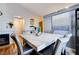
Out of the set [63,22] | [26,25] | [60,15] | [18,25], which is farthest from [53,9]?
[18,25]

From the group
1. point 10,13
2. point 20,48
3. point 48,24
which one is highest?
point 10,13

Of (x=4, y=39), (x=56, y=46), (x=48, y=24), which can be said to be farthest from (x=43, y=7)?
(x=4, y=39)

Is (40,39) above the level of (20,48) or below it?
above

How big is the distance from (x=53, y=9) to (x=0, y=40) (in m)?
1.02

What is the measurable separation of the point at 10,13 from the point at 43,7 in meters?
0.55

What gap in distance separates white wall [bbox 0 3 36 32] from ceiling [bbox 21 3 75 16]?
0.27 ft

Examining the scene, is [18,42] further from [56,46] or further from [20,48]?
[56,46]

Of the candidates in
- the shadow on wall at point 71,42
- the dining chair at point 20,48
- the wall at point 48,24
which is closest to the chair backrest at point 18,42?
the dining chair at point 20,48

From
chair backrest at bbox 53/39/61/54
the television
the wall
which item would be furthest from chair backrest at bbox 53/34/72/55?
the television

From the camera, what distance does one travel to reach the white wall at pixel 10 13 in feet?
5.60

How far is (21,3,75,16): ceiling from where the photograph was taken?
1.76m

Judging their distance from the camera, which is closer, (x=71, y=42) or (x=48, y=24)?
(x=71, y=42)

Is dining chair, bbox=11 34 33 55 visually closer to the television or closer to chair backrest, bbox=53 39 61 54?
the television

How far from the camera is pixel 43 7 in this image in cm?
178
